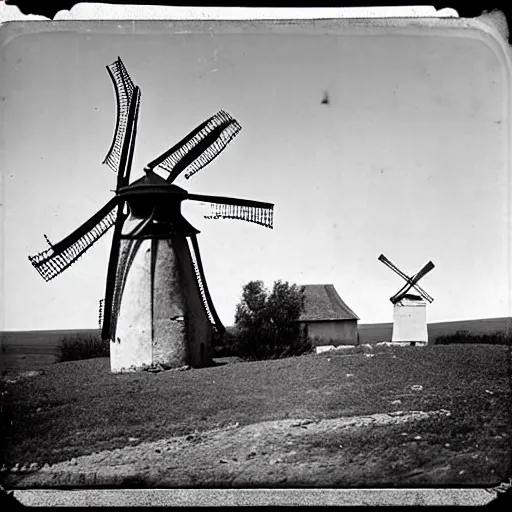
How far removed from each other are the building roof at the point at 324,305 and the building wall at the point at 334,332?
0.39 m

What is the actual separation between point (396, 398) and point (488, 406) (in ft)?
3.66

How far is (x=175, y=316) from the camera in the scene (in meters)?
11.6

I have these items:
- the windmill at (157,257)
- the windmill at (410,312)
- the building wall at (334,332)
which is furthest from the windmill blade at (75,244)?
the building wall at (334,332)

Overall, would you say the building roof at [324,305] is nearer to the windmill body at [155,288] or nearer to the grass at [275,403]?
the grass at [275,403]

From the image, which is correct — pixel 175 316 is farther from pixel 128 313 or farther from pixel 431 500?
pixel 431 500

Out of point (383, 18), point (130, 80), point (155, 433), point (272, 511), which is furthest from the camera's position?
point (130, 80)

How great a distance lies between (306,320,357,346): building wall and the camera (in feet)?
59.1

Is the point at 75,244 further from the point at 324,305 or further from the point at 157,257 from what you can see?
the point at 324,305

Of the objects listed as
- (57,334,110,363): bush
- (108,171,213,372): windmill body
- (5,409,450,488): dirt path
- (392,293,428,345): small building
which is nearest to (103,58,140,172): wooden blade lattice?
(108,171,213,372): windmill body

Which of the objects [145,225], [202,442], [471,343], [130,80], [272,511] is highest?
[130,80]

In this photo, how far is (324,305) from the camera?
1570 cm

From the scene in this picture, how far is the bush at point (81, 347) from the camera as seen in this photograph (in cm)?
1105

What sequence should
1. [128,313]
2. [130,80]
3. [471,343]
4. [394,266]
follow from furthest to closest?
[471,343]
[128,313]
[394,266]
[130,80]

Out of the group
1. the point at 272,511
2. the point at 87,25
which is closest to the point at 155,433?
the point at 272,511
